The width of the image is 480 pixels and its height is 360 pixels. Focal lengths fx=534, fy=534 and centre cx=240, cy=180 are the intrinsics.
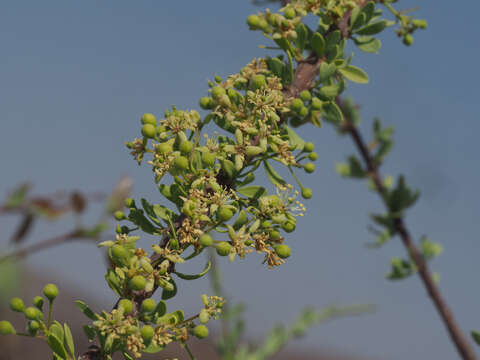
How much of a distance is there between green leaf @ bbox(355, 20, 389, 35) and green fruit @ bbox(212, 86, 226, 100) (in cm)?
63

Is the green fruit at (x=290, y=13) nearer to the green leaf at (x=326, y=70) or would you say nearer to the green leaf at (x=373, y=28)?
the green leaf at (x=326, y=70)

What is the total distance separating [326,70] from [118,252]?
893 millimetres

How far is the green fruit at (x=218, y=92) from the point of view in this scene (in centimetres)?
162

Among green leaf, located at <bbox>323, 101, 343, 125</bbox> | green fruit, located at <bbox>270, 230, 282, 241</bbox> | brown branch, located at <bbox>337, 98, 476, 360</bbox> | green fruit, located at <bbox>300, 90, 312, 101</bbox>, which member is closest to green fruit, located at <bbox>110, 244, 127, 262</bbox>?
green fruit, located at <bbox>270, 230, 282, 241</bbox>

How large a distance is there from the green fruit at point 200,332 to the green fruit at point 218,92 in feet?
2.25

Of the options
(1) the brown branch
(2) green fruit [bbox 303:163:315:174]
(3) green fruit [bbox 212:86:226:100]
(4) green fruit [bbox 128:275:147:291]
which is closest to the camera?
(4) green fruit [bbox 128:275:147:291]

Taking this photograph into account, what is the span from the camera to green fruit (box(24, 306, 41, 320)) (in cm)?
148

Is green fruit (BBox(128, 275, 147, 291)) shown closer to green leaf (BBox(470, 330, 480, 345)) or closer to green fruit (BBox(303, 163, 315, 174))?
green fruit (BBox(303, 163, 315, 174))

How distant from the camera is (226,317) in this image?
3.72 m

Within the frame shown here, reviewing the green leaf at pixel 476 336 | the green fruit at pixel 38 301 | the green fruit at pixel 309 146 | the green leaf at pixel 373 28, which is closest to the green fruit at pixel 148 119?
the green fruit at pixel 309 146

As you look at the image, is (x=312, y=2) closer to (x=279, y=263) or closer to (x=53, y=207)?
(x=279, y=263)

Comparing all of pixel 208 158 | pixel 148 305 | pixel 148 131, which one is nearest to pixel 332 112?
pixel 208 158

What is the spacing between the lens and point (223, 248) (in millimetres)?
1482

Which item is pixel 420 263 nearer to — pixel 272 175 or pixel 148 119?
Answer: pixel 272 175
